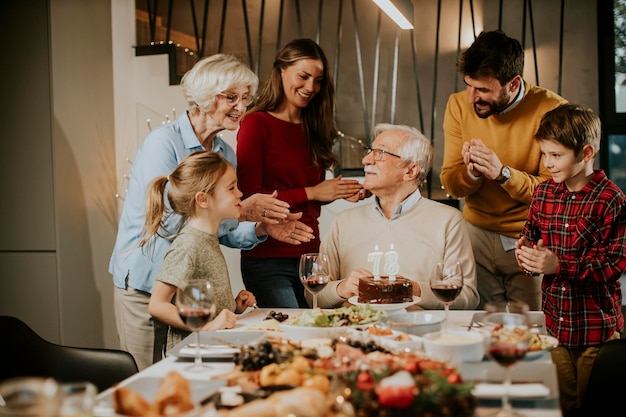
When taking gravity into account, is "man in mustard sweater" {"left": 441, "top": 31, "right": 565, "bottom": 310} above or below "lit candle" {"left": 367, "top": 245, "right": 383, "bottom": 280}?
above

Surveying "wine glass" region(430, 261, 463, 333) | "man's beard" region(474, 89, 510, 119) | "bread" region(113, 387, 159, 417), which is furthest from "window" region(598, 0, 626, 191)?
"bread" region(113, 387, 159, 417)

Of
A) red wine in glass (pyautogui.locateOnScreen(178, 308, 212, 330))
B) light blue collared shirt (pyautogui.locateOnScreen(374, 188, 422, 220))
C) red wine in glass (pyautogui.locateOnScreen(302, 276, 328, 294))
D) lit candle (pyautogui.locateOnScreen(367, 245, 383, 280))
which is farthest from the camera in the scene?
light blue collared shirt (pyautogui.locateOnScreen(374, 188, 422, 220))

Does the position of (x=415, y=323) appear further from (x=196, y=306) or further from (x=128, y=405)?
(x=128, y=405)

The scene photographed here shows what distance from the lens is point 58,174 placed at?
421 centimetres

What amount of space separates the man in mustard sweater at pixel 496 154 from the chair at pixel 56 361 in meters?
1.60

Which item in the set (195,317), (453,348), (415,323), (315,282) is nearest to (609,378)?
(415,323)

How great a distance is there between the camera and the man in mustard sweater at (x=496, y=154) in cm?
304

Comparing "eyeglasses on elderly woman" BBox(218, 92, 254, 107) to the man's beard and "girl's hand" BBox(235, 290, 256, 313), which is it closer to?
"girl's hand" BBox(235, 290, 256, 313)

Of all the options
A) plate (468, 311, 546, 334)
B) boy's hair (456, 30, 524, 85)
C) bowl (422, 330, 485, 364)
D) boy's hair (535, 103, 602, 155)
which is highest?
boy's hair (456, 30, 524, 85)

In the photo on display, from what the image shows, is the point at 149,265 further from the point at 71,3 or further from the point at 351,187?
the point at 71,3

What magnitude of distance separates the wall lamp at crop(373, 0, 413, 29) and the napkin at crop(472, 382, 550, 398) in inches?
64.5

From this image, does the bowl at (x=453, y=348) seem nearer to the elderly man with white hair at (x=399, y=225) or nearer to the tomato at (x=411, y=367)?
the tomato at (x=411, y=367)

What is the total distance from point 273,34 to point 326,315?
5.12 meters

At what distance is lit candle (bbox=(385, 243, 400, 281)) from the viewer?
281 centimetres
